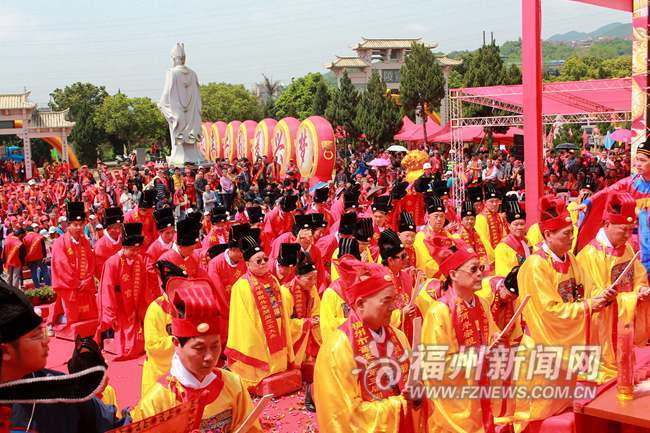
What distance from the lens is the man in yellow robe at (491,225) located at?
32.0ft

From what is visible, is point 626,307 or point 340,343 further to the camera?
point 626,307

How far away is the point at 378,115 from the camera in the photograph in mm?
36438

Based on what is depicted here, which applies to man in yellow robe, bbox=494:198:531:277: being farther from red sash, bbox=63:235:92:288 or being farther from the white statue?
the white statue

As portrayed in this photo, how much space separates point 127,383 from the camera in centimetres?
745

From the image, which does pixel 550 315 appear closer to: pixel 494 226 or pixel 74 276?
pixel 494 226

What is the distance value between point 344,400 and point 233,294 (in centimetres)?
322

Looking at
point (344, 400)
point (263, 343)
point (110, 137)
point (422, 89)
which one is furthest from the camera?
point (110, 137)

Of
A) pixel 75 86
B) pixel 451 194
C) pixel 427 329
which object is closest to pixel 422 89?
pixel 451 194

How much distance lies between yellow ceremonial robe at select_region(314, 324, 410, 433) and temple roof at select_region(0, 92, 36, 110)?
4215 centimetres

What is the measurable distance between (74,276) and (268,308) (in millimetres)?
3747

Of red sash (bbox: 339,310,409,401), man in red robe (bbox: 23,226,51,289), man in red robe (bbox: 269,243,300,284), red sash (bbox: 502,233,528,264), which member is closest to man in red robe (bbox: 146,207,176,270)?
man in red robe (bbox: 269,243,300,284)

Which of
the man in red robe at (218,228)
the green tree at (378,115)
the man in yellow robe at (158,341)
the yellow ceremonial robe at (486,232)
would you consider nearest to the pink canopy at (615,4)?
the yellow ceremonial robe at (486,232)

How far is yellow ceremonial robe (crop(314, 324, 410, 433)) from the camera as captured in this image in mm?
3668

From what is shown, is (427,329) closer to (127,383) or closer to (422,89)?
(127,383)
